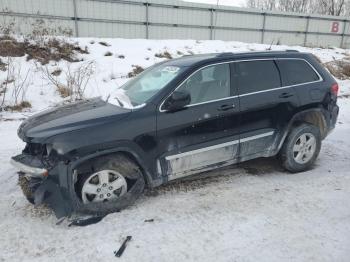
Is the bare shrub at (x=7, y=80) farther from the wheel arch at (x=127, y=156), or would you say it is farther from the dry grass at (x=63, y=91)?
the wheel arch at (x=127, y=156)

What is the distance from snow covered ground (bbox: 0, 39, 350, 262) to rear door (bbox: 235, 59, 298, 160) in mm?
576

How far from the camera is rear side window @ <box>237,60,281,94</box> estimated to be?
4.23 metres

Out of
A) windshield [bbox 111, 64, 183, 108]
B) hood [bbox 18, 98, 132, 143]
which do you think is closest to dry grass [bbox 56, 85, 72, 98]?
windshield [bbox 111, 64, 183, 108]

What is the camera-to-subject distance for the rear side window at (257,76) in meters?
4.23

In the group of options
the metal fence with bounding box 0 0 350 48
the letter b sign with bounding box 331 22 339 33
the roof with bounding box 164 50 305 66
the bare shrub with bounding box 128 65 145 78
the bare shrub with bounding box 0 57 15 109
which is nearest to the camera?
the roof with bounding box 164 50 305 66

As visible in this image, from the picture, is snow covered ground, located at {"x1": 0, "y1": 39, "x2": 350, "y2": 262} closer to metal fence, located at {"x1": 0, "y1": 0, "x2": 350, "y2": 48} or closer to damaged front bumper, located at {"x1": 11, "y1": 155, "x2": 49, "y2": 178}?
damaged front bumper, located at {"x1": 11, "y1": 155, "x2": 49, "y2": 178}

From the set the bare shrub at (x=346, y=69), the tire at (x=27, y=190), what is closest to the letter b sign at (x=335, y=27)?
the bare shrub at (x=346, y=69)

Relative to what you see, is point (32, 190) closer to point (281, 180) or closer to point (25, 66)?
point (281, 180)

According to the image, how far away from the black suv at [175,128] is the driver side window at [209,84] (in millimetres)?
13

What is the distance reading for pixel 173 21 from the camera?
14.7 m

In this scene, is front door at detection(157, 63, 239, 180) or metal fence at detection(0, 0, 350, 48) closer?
front door at detection(157, 63, 239, 180)

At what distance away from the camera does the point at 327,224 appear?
11.0 feet

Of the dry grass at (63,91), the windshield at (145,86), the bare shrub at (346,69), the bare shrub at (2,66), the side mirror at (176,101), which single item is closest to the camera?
the side mirror at (176,101)

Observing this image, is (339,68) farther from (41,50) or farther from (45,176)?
(45,176)
